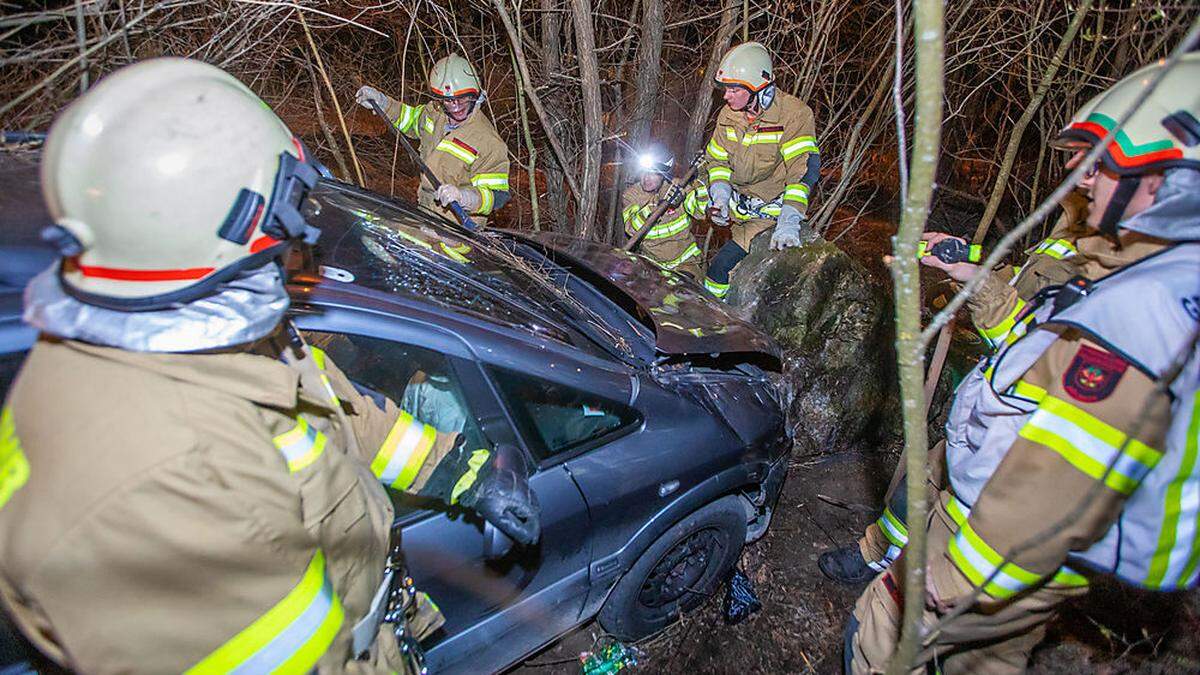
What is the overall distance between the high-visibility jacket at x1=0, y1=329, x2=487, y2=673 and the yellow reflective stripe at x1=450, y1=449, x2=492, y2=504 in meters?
0.54

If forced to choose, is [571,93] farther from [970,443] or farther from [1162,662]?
[1162,662]

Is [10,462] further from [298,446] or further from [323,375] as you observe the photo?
[323,375]

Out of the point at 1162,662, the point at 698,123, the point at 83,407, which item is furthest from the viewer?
the point at 698,123

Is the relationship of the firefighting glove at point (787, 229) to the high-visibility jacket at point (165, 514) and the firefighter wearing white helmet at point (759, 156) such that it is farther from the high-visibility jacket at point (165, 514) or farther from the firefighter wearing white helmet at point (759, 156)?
the high-visibility jacket at point (165, 514)

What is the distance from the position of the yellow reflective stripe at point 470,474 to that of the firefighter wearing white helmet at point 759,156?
2900mm

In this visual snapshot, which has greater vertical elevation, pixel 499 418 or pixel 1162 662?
pixel 499 418

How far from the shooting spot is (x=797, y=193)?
4105mm

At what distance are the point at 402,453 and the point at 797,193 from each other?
337 centimetres

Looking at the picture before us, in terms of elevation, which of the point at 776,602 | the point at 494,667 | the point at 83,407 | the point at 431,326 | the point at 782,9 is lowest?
the point at 776,602

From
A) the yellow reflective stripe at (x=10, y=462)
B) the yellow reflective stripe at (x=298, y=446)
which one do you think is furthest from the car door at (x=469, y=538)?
the yellow reflective stripe at (x=10, y=462)

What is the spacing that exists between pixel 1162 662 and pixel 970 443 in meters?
1.87

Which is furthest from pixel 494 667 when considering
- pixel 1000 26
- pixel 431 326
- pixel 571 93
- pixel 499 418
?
pixel 1000 26

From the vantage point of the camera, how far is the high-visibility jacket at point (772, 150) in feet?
13.6

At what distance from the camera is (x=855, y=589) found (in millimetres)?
3021
